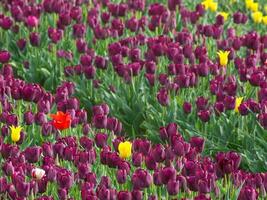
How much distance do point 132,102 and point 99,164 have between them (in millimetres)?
1231

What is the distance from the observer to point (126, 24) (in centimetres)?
691

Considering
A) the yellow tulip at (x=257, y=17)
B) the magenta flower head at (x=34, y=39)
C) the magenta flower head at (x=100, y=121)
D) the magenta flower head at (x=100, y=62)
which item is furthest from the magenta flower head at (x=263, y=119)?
the yellow tulip at (x=257, y=17)

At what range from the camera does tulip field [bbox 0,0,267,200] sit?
420 centimetres

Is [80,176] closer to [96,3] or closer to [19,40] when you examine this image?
[19,40]

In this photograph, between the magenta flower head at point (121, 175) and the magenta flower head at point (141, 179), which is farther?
the magenta flower head at point (121, 175)

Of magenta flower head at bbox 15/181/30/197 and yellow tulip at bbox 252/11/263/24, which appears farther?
yellow tulip at bbox 252/11/263/24

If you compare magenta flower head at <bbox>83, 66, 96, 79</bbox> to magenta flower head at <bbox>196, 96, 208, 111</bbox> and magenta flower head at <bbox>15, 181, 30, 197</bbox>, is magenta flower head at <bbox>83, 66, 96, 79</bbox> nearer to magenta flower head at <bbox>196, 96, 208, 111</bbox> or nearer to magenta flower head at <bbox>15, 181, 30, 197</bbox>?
magenta flower head at <bbox>196, 96, 208, 111</bbox>

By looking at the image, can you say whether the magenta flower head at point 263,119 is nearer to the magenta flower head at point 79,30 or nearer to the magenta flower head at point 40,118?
the magenta flower head at point 40,118

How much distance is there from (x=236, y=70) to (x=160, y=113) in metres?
0.89

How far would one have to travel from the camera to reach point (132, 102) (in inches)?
228

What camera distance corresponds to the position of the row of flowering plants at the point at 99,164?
13.2 feet

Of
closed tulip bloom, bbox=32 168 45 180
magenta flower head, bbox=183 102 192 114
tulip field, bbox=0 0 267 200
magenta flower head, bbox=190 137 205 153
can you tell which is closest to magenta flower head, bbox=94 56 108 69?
tulip field, bbox=0 0 267 200

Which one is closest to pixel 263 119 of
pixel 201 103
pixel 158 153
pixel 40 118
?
pixel 201 103

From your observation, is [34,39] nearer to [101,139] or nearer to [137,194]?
[101,139]
